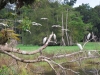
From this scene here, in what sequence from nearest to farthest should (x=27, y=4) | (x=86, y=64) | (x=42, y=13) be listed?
(x=27, y=4) < (x=86, y=64) < (x=42, y=13)

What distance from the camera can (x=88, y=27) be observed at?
45.6m

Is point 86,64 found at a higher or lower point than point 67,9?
lower

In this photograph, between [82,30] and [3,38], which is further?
[82,30]

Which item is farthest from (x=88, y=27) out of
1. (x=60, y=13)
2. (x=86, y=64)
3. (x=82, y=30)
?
(x=86, y=64)

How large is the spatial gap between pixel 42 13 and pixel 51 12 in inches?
76.9

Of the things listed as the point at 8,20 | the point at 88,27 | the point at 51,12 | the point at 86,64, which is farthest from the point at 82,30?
the point at 8,20

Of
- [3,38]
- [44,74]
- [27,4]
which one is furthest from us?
[44,74]

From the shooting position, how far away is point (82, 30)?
43594 millimetres

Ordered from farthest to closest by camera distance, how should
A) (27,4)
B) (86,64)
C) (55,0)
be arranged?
(55,0) < (86,64) < (27,4)

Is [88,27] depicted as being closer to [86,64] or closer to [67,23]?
[67,23]

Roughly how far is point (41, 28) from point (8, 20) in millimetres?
35089

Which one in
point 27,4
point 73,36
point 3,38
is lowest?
point 73,36

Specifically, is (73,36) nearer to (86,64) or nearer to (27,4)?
(86,64)

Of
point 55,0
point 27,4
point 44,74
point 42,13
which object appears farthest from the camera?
point 55,0
